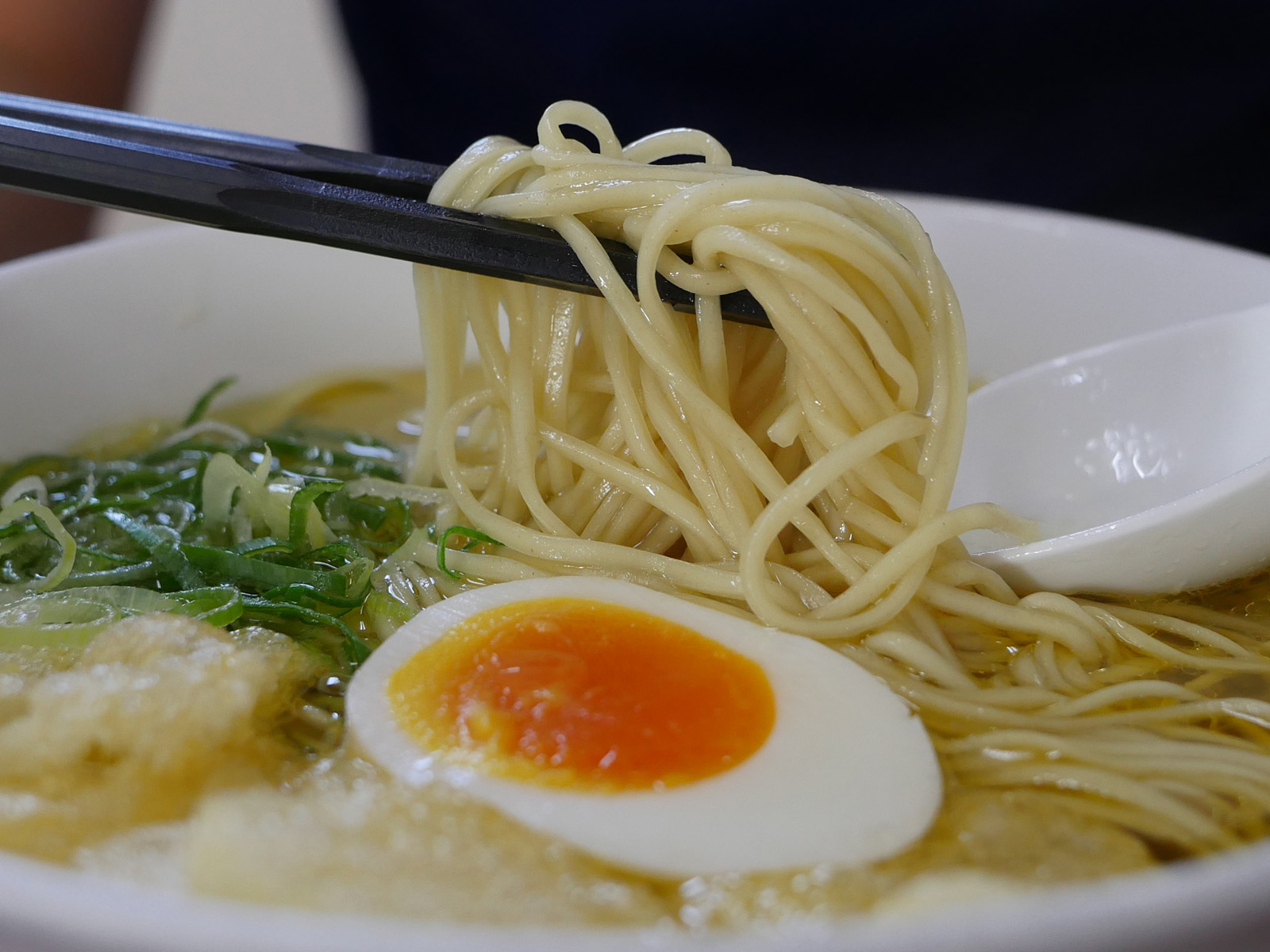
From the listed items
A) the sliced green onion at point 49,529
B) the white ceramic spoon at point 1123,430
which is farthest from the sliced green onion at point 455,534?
the white ceramic spoon at point 1123,430

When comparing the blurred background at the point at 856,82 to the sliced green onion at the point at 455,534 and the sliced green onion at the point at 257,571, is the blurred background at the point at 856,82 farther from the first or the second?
the sliced green onion at the point at 257,571

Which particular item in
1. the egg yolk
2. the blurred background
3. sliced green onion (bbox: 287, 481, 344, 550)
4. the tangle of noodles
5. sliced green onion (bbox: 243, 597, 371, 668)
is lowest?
sliced green onion (bbox: 243, 597, 371, 668)

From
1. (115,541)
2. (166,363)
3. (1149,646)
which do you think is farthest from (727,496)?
(166,363)

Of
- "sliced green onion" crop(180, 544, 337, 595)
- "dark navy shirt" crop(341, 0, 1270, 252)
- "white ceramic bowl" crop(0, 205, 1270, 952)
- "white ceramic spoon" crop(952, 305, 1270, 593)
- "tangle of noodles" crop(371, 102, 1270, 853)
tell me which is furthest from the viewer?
"dark navy shirt" crop(341, 0, 1270, 252)

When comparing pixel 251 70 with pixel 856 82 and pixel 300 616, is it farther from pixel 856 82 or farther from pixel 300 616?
pixel 300 616

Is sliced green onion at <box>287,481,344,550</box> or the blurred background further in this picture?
the blurred background

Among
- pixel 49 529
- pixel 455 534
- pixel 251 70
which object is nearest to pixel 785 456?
pixel 455 534

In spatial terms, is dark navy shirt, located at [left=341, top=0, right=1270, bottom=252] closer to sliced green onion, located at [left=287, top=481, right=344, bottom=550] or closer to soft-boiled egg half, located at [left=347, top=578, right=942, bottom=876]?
sliced green onion, located at [left=287, top=481, right=344, bottom=550]

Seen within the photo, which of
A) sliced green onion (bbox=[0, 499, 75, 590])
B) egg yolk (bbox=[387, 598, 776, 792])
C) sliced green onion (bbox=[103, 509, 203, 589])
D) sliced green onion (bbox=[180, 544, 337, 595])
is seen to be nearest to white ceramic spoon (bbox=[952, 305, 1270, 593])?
egg yolk (bbox=[387, 598, 776, 792])
